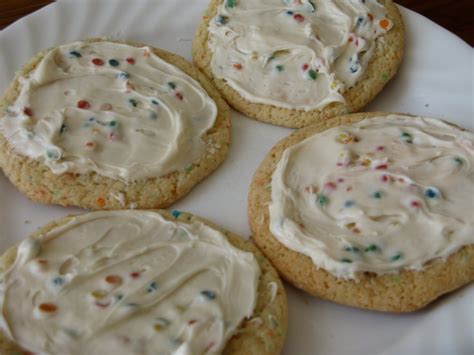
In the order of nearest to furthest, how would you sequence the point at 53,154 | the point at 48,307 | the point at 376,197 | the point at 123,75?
the point at 48,307 < the point at 376,197 < the point at 53,154 < the point at 123,75

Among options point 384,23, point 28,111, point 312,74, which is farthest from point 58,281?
point 384,23

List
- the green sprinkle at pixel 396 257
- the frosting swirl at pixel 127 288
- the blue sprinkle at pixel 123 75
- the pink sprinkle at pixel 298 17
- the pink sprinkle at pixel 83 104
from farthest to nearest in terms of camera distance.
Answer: the pink sprinkle at pixel 298 17
the blue sprinkle at pixel 123 75
the pink sprinkle at pixel 83 104
the green sprinkle at pixel 396 257
the frosting swirl at pixel 127 288

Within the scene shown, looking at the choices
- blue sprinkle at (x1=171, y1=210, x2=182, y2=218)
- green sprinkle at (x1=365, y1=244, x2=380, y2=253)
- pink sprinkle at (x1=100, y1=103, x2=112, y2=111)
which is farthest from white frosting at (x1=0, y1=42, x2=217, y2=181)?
green sprinkle at (x1=365, y1=244, x2=380, y2=253)

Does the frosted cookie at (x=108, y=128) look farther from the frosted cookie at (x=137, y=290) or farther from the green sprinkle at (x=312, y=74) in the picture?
the green sprinkle at (x=312, y=74)

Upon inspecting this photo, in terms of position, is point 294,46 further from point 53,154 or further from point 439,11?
point 439,11

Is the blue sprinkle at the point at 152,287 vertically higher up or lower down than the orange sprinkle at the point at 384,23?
lower down

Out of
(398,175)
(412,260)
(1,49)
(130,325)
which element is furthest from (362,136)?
(1,49)

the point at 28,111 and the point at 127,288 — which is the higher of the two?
the point at 28,111

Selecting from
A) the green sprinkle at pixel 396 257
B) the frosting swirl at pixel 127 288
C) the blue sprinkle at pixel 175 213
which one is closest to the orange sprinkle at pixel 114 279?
the frosting swirl at pixel 127 288
